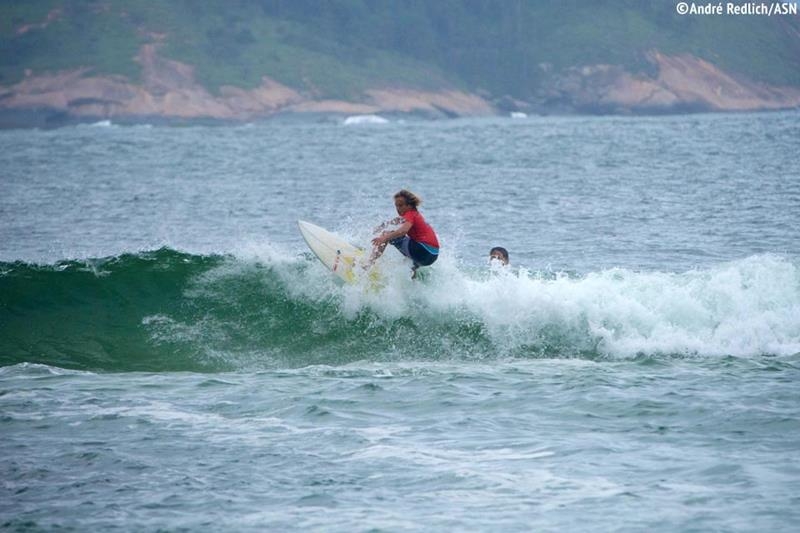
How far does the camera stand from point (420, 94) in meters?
146

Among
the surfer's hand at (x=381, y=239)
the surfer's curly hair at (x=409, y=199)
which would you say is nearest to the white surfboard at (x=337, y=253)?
the surfer's hand at (x=381, y=239)

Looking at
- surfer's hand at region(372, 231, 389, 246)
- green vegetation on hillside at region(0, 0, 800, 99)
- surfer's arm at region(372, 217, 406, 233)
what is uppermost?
green vegetation on hillside at region(0, 0, 800, 99)

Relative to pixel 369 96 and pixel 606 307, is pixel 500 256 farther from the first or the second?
pixel 369 96

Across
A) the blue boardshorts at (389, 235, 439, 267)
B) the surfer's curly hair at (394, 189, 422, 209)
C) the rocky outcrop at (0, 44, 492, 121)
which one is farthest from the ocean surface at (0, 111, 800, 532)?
the rocky outcrop at (0, 44, 492, 121)

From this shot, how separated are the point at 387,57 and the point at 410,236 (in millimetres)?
147748

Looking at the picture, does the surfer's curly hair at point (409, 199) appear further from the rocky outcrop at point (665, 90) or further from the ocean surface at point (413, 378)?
the rocky outcrop at point (665, 90)

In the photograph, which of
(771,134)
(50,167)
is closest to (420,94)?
(771,134)

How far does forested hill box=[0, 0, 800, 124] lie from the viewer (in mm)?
136250

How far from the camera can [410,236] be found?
14.4m

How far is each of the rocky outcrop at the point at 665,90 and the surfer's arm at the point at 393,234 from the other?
137705 millimetres

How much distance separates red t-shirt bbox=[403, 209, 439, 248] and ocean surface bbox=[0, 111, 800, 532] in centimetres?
75

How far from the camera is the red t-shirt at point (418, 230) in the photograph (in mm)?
14195

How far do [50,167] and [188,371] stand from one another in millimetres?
40192

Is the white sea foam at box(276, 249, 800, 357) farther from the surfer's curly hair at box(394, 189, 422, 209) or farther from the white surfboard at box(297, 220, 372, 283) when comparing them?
the surfer's curly hair at box(394, 189, 422, 209)
